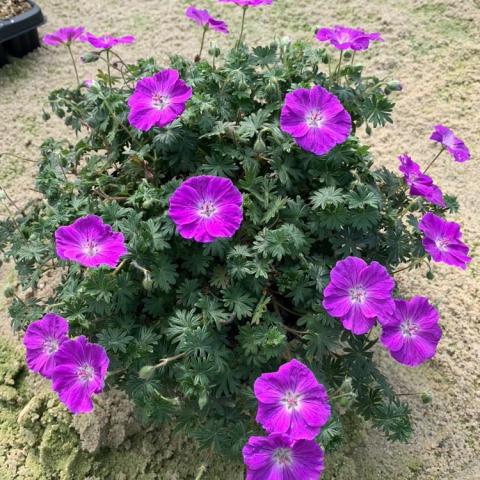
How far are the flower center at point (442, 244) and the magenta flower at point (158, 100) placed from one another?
32.7 inches

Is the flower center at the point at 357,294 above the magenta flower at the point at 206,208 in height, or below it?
below

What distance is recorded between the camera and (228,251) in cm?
158

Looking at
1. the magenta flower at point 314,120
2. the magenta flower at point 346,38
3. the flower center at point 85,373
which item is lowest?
the flower center at point 85,373

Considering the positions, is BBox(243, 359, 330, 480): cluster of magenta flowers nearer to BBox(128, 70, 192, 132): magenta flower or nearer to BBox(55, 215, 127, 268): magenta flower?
BBox(55, 215, 127, 268): magenta flower

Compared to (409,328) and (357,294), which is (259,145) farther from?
(409,328)

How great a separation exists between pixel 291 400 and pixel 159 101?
904 millimetres

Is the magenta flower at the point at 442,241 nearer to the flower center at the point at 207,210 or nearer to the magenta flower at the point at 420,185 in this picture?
the magenta flower at the point at 420,185

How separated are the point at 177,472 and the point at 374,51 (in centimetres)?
264

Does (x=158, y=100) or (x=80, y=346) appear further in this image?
(x=158, y=100)

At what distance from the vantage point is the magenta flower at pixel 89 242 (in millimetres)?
1436

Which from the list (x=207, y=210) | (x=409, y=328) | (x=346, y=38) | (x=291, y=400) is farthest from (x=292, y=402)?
(x=346, y=38)

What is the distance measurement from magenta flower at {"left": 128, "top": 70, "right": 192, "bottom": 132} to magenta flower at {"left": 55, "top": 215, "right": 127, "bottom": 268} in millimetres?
326

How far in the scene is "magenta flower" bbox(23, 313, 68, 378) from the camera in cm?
151

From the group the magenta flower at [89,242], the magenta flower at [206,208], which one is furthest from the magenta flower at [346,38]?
the magenta flower at [89,242]
